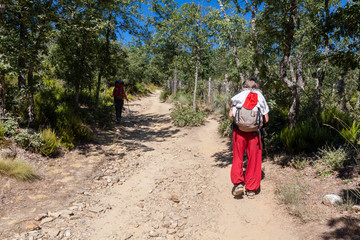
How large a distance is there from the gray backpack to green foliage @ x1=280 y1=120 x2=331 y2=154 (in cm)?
152

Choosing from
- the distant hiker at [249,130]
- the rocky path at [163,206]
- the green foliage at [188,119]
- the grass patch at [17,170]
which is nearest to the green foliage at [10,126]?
the grass patch at [17,170]

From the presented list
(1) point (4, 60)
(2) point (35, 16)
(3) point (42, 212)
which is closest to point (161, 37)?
(2) point (35, 16)

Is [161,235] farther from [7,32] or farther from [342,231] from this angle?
[7,32]

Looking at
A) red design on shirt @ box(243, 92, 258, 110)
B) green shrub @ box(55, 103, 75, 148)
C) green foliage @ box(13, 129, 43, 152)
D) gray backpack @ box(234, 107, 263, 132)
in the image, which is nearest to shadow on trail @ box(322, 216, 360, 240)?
gray backpack @ box(234, 107, 263, 132)

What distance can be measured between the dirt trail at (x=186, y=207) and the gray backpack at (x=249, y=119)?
1.19m

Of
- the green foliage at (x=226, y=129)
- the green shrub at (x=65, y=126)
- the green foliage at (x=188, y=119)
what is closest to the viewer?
the green shrub at (x=65, y=126)

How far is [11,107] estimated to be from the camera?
6.18m

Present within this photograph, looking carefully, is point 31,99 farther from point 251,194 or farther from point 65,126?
point 251,194

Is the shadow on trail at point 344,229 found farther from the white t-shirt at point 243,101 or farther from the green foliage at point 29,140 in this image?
the green foliage at point 29,140

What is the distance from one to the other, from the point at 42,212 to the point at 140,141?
4.84 metres

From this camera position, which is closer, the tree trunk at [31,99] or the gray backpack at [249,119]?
the gray backpack at [249,119]

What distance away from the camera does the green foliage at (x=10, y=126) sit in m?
5.19

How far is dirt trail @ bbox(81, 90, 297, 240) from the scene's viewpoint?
9.91ft

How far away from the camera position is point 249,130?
353cm
